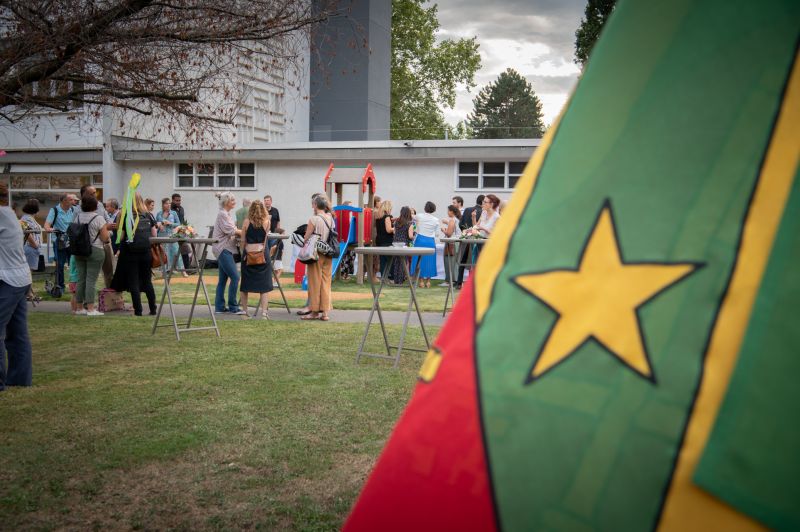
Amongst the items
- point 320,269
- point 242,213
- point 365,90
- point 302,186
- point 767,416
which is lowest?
point 320,269

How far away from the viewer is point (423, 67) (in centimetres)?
5100

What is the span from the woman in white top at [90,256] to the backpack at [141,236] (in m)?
0.41

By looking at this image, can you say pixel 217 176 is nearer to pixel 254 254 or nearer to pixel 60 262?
pixel 60 262

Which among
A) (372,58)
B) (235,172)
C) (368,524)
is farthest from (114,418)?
(372,58)

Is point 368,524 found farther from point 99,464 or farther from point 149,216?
point 149,216

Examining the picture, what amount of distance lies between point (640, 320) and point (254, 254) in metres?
10.4

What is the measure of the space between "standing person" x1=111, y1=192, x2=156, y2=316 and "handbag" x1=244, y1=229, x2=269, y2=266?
1595mm

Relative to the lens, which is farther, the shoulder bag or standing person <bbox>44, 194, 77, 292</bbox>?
standing person <bbox>44, 194, 77, 292</bbox>

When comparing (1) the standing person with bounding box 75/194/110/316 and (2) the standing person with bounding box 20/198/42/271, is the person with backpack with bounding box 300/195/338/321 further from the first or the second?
(2) the standing person with bounding box 20/198/42/271

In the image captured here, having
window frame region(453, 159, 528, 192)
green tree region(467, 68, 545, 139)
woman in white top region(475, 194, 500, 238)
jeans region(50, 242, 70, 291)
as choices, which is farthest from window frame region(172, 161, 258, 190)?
green tree region(467, 68, 545, 139)

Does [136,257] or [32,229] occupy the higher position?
[32,229]

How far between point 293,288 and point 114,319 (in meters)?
5.96

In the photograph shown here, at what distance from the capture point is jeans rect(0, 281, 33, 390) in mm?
6508

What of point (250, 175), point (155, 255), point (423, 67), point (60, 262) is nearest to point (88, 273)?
point (155, 255)
